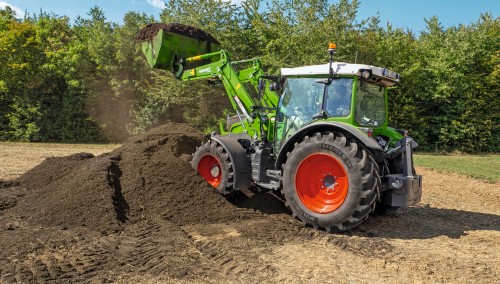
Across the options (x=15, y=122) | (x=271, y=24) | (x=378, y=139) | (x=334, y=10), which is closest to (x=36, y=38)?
(x=15, y=122)

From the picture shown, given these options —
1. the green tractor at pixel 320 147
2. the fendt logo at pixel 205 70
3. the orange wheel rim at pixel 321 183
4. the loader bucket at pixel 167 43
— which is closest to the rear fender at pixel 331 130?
the green tractor at pixel 320 147

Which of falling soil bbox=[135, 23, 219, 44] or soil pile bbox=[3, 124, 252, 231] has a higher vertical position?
falling soil bbox=[135, 23, 219, 44]

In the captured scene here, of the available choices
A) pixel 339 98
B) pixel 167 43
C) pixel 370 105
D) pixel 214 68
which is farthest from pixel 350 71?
pixel 167 43

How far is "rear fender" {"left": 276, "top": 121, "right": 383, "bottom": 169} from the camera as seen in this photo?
5.71 metres

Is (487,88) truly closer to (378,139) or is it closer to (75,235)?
(378,139)

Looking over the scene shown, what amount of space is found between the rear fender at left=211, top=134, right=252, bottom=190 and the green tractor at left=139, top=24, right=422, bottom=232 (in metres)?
0.02

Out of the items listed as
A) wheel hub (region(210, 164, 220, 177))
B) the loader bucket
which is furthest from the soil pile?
the loader bucket

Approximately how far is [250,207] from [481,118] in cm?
1908

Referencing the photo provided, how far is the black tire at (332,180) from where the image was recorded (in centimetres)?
564

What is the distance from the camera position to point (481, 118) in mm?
21922

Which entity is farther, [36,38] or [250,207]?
[36,38]

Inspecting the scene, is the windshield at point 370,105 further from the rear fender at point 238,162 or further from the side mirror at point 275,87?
the rear fender at point 238,162

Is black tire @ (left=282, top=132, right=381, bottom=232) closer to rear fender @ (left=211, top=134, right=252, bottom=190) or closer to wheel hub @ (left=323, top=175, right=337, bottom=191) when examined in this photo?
wheel hub @ (left=323, top=175, right=337, bottom=191)

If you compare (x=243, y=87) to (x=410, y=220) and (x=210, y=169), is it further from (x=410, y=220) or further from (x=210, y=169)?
(x=410, y=220)
